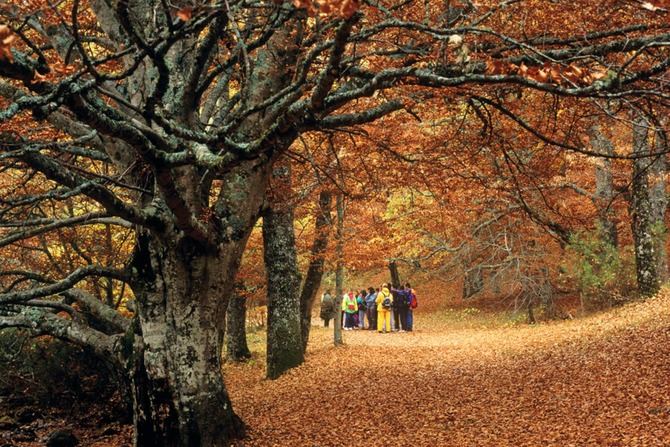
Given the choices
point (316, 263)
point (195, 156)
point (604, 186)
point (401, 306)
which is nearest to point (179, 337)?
point (195, 156)

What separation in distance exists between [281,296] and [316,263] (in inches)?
113

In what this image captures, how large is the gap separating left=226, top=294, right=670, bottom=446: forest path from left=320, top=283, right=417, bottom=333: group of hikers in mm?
8094

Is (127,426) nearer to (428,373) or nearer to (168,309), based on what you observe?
(168,309)

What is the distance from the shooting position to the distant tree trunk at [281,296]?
12625 mm

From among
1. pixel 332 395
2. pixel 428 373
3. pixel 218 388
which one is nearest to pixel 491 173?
pixel 428 373

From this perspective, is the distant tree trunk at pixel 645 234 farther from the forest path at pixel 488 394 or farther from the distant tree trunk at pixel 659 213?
the forest path at pixel 488 394

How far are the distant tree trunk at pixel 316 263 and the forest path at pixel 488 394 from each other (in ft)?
3.60

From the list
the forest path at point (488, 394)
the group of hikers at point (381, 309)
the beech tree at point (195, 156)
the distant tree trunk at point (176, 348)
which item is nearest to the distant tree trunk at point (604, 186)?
the forest path at point (488, 394)

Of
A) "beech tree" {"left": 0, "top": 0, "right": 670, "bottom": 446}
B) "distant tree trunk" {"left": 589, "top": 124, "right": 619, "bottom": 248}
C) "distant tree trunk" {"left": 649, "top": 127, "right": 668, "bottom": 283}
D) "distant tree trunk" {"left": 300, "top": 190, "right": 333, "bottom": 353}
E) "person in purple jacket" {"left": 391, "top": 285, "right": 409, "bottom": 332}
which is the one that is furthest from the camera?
"person in purple jacket" {"left": 391, "top": 285, "right": 409, "bottom": 332}

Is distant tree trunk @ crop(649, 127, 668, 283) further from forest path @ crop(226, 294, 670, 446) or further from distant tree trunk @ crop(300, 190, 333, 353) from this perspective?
distant tree trunk @ crop(300, 190, 333, 353)

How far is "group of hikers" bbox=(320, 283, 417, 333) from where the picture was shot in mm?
22594

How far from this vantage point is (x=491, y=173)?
38.2 ft

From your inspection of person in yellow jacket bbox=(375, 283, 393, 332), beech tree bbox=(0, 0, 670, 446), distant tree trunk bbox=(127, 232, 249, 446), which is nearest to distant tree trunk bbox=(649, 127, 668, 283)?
beech tree bbox=(0, 0, 670, 446)

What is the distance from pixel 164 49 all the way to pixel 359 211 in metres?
12.7
